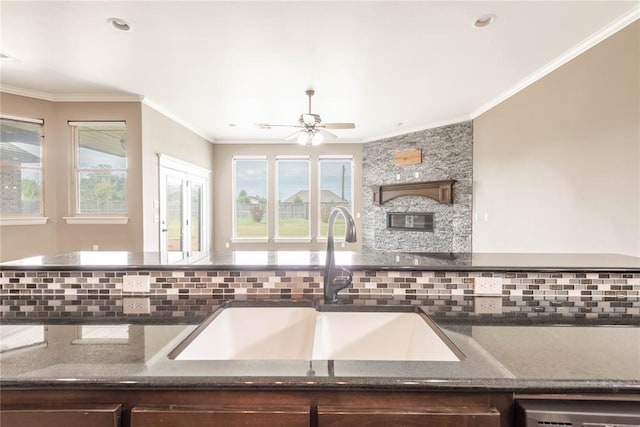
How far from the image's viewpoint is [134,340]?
830 millimetres

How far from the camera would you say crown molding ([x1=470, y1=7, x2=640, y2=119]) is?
2.33 metres

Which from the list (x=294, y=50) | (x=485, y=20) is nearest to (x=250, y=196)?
(x=294, y=50)

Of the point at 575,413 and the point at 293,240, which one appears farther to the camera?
the point at 293,240

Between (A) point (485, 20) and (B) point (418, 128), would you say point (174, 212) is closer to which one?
(B) point (418, 128)

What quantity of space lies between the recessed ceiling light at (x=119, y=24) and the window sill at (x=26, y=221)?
3050mm

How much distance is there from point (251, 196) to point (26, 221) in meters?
3.85

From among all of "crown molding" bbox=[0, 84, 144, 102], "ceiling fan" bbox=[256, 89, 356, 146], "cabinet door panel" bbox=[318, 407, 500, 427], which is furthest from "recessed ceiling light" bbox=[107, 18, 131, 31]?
"cabinet door panel" bbox=[318, 407, 500, 427]

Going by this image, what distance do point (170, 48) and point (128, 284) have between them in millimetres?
2578

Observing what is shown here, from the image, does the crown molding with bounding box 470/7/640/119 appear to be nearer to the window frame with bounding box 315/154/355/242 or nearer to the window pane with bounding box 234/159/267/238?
the window frame with bounding box 315/154/355/242

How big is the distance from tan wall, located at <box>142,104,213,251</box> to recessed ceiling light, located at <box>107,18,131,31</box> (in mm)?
1812

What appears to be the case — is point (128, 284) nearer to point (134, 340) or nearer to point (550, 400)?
point (134, 340)

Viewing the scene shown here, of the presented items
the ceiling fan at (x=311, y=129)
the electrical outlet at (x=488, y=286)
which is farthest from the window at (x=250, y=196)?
the electrical outlet at (x=488, y=286)

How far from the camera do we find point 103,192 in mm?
4215

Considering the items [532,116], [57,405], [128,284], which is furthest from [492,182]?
[57,405]
